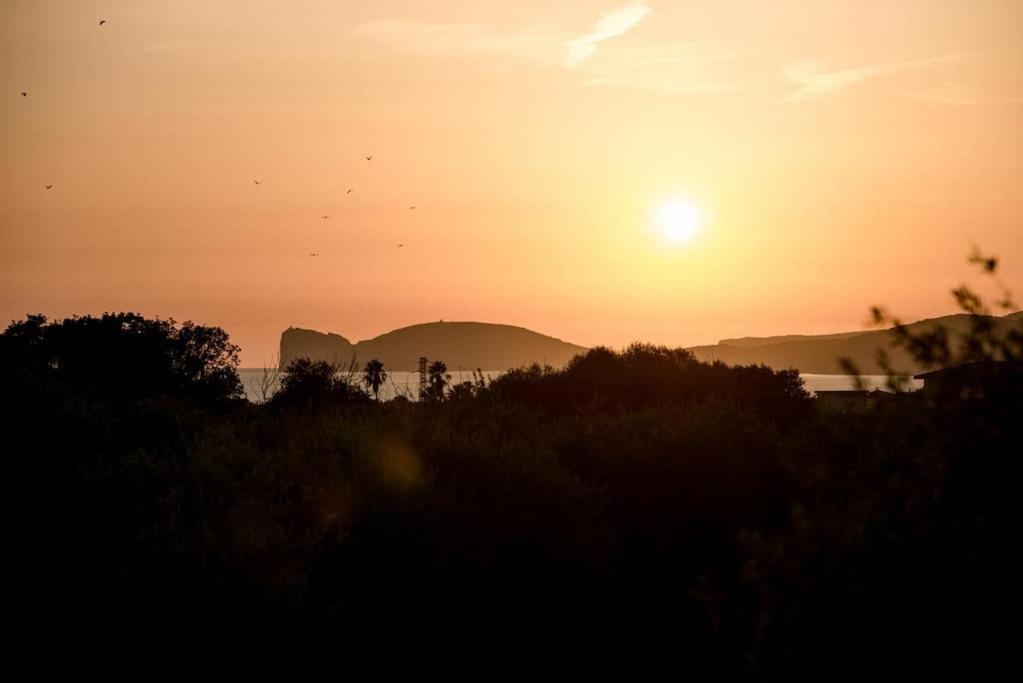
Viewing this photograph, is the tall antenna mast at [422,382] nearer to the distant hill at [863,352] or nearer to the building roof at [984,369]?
the distant hill at [863,352]

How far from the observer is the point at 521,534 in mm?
15930

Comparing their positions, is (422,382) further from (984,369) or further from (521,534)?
(984,369)

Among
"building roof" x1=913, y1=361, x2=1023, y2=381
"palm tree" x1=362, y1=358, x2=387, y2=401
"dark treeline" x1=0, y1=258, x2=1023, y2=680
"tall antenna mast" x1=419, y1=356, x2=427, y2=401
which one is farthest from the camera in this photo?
"palm tree" x1=362, y1=358, x2=387, y2=401

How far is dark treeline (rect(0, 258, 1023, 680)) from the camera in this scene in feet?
27.6

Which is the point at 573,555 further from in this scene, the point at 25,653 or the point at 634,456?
the point at 25,653

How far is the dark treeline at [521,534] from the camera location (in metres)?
8.40

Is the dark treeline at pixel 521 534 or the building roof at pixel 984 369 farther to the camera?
the building roof at pixel 984 369

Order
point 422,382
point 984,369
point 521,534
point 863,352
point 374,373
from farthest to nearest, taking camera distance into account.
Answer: point 863,352 < point 374,373 < point 422,382 < point 521,534 < point 984,369

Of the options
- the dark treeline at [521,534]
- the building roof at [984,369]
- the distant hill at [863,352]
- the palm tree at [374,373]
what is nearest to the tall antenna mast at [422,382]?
the dark treeline at [521,534]

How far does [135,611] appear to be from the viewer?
11.6 m

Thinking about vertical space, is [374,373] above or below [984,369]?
above

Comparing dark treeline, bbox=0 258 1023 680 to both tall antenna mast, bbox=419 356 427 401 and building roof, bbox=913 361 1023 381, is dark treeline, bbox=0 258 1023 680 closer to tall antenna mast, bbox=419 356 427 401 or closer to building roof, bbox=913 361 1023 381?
building roof, bbox=913 361 1023 381

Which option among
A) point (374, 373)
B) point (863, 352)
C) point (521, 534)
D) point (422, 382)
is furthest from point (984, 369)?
point (863, 352)

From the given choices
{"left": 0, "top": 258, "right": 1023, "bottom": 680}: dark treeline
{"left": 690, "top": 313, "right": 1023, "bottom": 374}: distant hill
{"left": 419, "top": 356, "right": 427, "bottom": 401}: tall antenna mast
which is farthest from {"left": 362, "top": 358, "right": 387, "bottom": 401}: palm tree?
{"left": 690, "top": 313, "right": 1023, "bottom": 374}: distant hill
